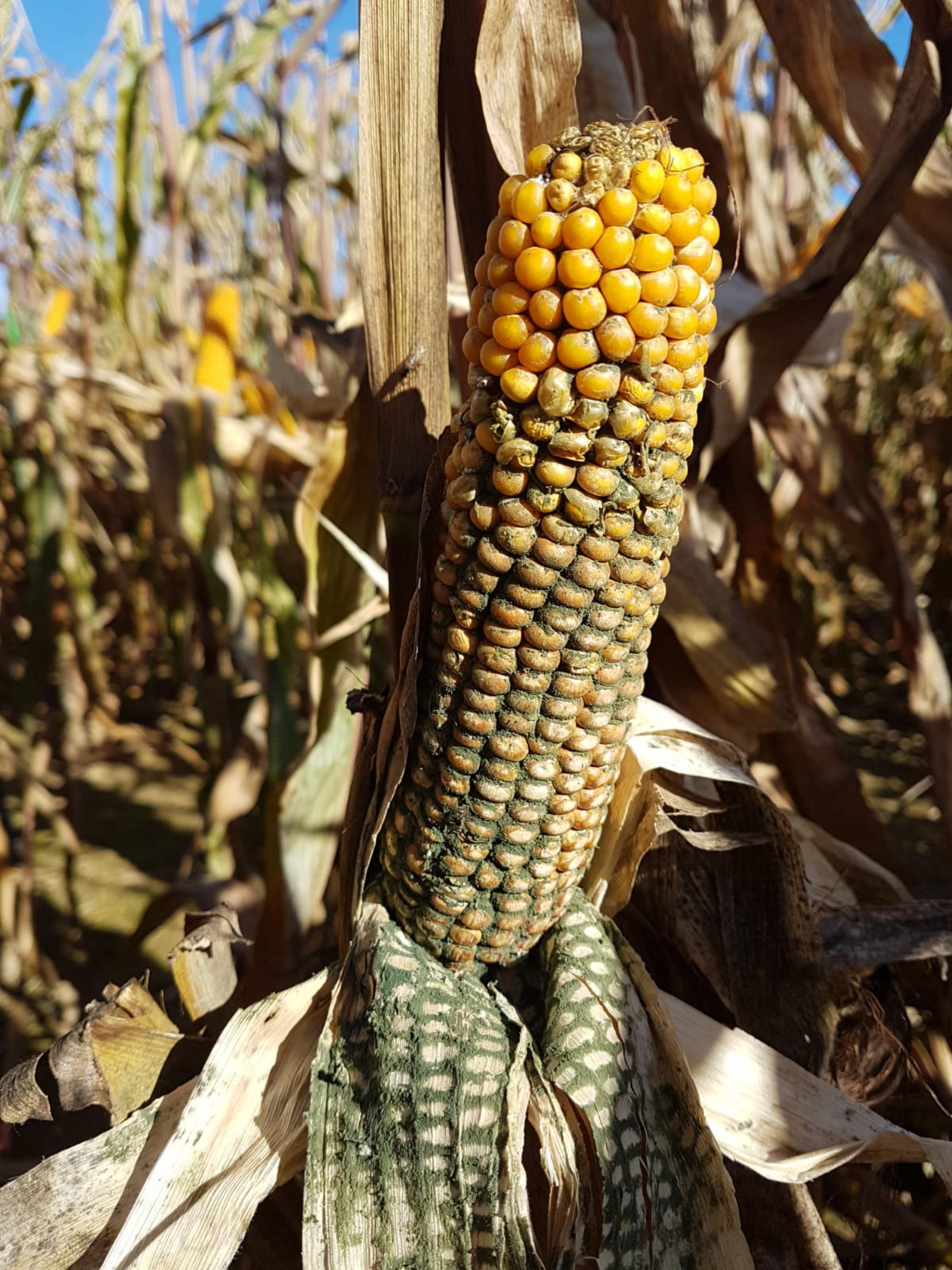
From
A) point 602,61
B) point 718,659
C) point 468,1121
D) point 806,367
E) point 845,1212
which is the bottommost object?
point 845,1212

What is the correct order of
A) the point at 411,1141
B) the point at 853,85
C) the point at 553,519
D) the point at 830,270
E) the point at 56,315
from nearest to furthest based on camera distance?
the point at 553,519 → the point at 411,1141 → the point at 830,270 → the point at 853,85 → the point at 56,315

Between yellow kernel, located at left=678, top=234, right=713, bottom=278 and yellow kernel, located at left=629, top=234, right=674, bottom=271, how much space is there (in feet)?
0.07

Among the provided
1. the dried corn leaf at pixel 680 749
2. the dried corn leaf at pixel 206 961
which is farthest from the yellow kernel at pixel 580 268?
the dried corn leaf at pixel 206 961

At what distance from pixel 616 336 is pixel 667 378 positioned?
63 mm

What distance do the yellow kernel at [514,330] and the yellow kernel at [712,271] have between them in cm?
4

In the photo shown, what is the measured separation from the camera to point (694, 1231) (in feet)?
3.12

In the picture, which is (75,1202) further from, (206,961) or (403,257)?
(403,257)

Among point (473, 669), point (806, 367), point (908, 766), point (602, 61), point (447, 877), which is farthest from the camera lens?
point (908, 766)

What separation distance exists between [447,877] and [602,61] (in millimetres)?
1426

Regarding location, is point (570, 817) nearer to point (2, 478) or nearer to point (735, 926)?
point (735, 926)

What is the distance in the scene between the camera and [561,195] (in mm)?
658

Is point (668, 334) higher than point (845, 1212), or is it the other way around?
point (668, 334)

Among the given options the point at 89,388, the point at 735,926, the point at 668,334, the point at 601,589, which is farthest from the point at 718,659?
the point at 89,388

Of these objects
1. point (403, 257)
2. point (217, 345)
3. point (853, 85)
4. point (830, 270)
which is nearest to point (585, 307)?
point (403, 257)
